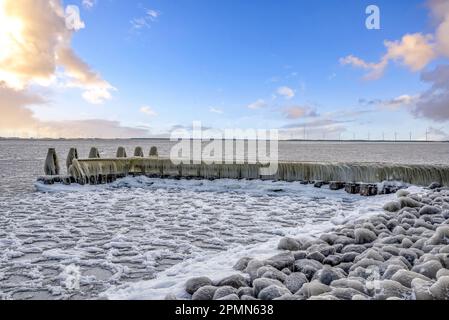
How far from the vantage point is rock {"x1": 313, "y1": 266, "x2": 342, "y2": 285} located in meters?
Result: 3.94

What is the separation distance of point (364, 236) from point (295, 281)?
7.48ft

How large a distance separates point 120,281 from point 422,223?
520 centimetres

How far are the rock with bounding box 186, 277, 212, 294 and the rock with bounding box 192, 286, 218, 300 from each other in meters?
0.21

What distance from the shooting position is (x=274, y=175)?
16297 mm

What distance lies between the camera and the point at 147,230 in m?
8.03

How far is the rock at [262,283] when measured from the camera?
12.1 ft

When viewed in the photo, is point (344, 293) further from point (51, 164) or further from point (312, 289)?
point (51, 164)

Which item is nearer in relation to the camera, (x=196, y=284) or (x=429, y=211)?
(x=196, y=284)

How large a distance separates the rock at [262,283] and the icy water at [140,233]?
877mm

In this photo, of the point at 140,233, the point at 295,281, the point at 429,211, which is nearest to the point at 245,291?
the point at 295,281

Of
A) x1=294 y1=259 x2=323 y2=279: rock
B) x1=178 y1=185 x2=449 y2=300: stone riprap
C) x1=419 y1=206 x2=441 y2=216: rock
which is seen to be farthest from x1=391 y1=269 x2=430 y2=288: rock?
x1=419 y1=206 x2=441 y2=216: rock

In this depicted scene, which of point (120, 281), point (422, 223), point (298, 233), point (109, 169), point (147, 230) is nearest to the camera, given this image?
point (120, 281)
